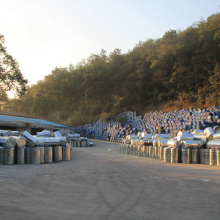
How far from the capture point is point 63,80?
143 feet

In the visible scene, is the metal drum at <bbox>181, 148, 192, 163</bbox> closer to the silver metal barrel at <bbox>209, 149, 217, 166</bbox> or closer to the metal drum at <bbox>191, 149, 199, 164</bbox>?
the metal drum at <bbox>191, 149, 199, 164</bbox>

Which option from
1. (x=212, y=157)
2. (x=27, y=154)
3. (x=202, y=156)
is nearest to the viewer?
(x=212, y=157)

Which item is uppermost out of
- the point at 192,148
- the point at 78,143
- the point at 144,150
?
the point at 192,148

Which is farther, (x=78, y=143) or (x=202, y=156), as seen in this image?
(x=78, y=143)

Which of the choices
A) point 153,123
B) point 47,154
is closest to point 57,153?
point 47,154

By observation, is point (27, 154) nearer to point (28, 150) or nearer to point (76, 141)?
point (28, 150)

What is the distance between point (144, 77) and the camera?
31.6 meters

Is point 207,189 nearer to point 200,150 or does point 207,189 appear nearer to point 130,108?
point 200,150

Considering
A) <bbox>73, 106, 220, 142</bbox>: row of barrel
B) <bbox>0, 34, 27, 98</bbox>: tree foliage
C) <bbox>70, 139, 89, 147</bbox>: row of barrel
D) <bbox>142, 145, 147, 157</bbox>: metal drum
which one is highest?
<bbox>0, 34, 27, 98</bbox>: tree foliage

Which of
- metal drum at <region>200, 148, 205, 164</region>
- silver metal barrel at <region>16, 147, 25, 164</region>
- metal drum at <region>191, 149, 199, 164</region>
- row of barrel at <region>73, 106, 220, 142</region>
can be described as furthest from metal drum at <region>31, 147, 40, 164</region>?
row of barrel at <region>73, 106, 220, 142</region>

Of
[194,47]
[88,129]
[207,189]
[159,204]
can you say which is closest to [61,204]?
[159,204]

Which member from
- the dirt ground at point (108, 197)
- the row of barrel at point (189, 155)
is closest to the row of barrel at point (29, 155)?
the dirt ground at point (108, 197)

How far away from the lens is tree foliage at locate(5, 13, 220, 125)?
2527 centimetres

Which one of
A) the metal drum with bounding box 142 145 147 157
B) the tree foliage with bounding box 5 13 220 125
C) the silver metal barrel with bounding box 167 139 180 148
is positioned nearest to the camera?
the silver metal barrel with bounding box 167 139 180 148
